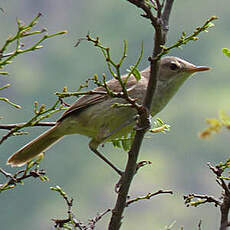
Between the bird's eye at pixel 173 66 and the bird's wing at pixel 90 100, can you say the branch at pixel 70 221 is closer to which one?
the bird's wing at pixel 90 100

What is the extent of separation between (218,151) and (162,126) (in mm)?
63284

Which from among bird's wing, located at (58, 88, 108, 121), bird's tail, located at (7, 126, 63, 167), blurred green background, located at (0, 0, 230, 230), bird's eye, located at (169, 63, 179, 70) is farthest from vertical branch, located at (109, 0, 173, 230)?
blurred green background, located at (0, 0, 230, 230)

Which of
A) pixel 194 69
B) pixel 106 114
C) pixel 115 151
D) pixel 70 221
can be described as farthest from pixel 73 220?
pixel 115 151

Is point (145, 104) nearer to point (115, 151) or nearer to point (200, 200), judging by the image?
point (200, 200)

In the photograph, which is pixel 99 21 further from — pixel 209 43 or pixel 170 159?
pixel 170 159

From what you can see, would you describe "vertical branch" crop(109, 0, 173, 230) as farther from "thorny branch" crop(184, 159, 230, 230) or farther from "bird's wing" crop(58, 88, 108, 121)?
"bird's wing" crop(58, 88, 108, 121)

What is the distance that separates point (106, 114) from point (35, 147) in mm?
727

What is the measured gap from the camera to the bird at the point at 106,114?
4691 mm

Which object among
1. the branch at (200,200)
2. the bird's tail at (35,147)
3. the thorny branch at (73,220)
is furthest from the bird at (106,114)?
the branch at (200,200)

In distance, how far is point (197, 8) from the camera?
94188 mm

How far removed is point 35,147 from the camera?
16.6ft

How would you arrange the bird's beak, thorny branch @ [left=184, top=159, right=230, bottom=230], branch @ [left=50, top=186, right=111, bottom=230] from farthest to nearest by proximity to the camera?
the bird's beak → branch @ [left=50, top=186, right=111, bottom=230] → thorny branch @ [left=184, top=159, right=230, bottom=230]

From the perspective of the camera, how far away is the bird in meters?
4.69

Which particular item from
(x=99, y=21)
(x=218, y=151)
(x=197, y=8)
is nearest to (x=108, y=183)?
(x=218, y=151)
